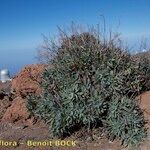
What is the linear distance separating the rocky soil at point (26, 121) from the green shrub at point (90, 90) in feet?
0.91

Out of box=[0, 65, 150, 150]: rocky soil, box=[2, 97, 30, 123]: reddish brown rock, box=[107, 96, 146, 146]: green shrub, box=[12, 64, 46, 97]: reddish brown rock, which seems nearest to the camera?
box=[107, 96, 146, 146]: green shrub

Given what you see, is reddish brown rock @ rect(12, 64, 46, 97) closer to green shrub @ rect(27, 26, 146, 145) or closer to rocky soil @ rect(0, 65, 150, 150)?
rocky soil @ rect(0, 65, 150, 150)

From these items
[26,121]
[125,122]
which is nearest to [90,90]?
[125,122]

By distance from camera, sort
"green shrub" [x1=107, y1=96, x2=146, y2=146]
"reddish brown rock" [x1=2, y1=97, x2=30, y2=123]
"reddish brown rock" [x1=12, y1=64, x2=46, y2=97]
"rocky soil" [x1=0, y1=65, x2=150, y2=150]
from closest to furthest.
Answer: "green shrub" [x1=107, y1=96, x2=146, y2=146]
"rocky soil" [x1=0, y1=65, x2=150, y2=150]
"reddish brown rock" [x1=2, y1=97, x2=30, y2=123]
"reddish brown rock" [x1=12, y1=64, x2=46, y2=97]

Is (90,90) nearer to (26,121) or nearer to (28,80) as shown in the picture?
(26,121)

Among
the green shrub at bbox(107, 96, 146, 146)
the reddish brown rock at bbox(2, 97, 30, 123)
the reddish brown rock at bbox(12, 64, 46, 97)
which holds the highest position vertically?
the reddish brown rock at bbox(12, 64, 46, 97)

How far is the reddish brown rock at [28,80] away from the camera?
10.3 metres

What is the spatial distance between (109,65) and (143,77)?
1383 mm

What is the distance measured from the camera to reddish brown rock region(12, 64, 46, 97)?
1031cm

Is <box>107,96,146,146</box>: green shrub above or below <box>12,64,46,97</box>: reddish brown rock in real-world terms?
below

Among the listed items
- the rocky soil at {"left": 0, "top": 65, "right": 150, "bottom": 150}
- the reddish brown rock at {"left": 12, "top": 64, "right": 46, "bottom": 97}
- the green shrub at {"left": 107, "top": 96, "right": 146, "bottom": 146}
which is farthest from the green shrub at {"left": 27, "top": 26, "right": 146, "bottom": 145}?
the reddish brown rock at {"left": 12, "top": 64, "right": 46, "bottom": 97}

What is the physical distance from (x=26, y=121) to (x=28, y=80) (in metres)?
1.25

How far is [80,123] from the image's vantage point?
860 centimetres

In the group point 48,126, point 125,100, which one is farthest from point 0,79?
point 125,100
